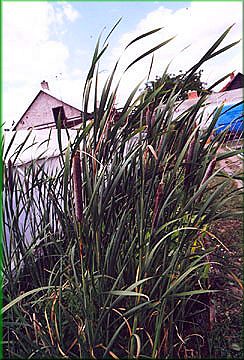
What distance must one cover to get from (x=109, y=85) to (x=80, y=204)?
1.26ft

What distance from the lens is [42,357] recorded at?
1013mm

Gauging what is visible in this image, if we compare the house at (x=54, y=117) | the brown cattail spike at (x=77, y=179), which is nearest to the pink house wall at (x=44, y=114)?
the house at (x=54, y=117)

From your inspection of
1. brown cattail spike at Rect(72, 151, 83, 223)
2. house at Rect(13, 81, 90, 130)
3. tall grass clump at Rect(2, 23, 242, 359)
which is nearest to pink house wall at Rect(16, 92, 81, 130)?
house at Rect(13, 81, 90, 130)

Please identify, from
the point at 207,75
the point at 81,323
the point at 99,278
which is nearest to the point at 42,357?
the point at 81,323

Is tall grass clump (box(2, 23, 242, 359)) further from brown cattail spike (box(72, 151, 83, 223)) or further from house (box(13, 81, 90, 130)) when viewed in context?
house (box(13, 81, 90, 130))

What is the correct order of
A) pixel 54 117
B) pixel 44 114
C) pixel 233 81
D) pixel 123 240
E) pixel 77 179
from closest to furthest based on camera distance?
pixel 77 179
pixel 123 240
pixel 54 117
pixel 233 81
pixel 44 114

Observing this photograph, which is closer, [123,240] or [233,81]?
[123,240]

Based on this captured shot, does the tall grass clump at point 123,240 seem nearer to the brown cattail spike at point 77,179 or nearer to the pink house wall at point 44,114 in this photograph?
the brown cattail spike at point 77,179

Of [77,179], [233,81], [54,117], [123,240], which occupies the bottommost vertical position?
[123,240]

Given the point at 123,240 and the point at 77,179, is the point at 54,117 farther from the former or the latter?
the point at 77,179

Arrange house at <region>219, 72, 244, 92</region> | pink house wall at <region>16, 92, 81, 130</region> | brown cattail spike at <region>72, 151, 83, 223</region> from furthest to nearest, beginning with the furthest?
1. pink house wall at <region>16, 92, 81, 130</region>
2. house at <region>219, 72, 244, 92</region>
3. brown cattail spike at <region>72, 151, 83, 223</region>

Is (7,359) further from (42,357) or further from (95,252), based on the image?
(95,252)

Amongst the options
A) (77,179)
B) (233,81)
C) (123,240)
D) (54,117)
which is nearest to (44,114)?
(233,81)

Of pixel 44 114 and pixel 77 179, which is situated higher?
pixel 44 114
